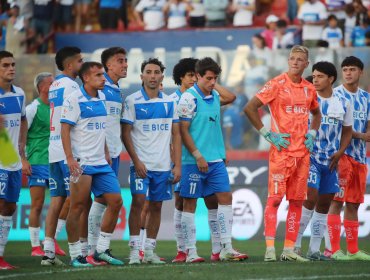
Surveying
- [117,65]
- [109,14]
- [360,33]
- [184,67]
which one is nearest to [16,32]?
[109,14]

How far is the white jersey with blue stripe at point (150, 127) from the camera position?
1323 centimetres

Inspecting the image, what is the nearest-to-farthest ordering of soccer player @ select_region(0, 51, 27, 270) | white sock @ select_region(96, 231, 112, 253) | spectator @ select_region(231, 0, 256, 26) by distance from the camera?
white sock @ select_region(96, 231, 112, 253), soccer player @ select_region(0, 51, 27, 270), spectator @ select_region(231, 0, 256, 26)

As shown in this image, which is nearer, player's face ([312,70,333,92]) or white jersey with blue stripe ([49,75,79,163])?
white jersey with blue stripe ([49,75,79,163])

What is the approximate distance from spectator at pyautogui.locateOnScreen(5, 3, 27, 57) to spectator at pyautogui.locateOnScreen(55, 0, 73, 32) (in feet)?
3.65

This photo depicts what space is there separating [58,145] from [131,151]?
907 millimetres

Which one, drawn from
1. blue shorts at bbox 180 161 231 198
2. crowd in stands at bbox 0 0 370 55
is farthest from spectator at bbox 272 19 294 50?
blue shorts at bbox 180 161 231 198

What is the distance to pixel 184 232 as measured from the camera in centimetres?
1351

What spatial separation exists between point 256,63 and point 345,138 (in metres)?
6.90

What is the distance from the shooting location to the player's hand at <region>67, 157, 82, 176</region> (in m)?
12.2

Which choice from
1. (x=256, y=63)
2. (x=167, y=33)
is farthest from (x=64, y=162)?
(x=167, y=33)

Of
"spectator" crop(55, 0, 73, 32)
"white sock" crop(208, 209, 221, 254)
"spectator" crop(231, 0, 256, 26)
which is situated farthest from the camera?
"spectator" crop(55, 0, 73, 32)

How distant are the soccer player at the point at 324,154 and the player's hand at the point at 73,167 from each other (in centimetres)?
325

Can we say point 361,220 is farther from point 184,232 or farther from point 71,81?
point 71,81

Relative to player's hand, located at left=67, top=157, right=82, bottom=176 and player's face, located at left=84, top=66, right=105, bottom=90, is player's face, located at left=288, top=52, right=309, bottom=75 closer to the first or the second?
player's face, located at left=84, top=66, right=105, bottom=90
